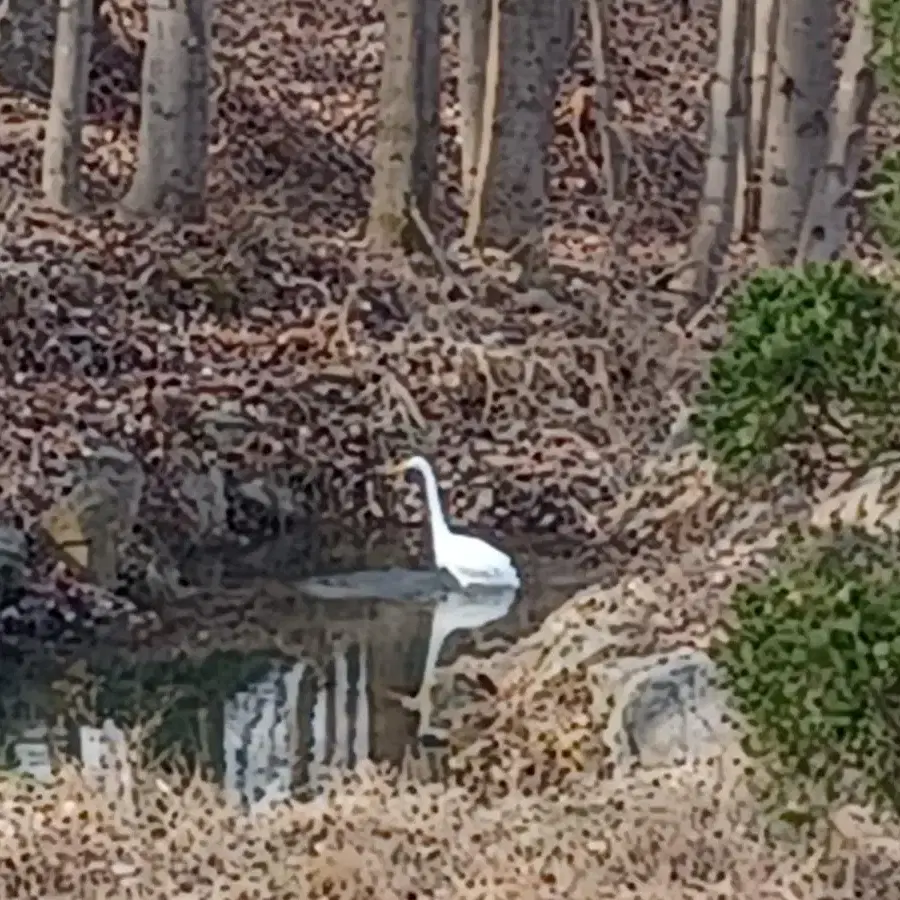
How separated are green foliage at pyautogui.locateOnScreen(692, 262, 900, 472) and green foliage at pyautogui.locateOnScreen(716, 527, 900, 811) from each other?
0.37 feet

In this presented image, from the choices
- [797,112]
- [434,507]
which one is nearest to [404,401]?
[434,507]

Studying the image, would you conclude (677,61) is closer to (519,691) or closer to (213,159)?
(213,159)

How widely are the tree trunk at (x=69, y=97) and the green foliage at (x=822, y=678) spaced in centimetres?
181

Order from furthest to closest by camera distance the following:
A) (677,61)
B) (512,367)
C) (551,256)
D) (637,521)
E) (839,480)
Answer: (677,61) → (551,256) → (512,367) → (637,521) → (839,480)

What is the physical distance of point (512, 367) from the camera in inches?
108

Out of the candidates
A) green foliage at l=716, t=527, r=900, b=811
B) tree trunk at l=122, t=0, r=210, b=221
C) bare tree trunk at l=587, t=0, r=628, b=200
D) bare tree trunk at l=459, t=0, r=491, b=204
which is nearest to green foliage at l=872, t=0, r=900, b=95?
green foliage at l=716, t=527, r=900, b=811

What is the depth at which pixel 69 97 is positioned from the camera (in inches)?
141

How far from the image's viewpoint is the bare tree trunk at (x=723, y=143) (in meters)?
2.66

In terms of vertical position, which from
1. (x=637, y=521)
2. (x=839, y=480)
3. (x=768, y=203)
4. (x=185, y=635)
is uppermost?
(x=768, y=203)

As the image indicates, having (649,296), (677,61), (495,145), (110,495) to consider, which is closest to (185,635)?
(110,495)

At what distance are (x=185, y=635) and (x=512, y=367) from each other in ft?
1.75

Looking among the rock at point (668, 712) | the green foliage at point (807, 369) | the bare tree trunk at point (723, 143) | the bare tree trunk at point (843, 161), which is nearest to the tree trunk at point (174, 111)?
the bare tree trunk at point (723, 143)

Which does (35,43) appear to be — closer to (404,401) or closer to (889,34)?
(404,401)

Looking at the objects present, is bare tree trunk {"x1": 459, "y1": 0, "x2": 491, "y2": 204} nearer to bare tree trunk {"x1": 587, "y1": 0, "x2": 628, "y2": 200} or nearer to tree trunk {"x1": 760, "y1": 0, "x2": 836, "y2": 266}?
bare tree trunk {"x1": 587, "y1": 0, "x2": 628, "y2": 200}
